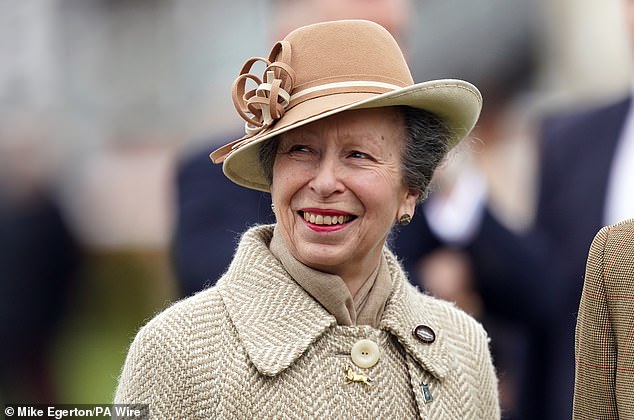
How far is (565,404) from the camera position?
6105 mm

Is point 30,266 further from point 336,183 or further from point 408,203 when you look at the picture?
point 336,183

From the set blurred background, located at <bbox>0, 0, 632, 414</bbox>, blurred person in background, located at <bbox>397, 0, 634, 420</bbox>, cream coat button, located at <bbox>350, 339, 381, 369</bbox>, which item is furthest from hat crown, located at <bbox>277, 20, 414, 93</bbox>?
blurred background, located at <bbox>0, 0, 632, 414</bbox>

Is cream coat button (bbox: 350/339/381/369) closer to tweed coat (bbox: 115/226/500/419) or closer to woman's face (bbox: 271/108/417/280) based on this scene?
tweed coat (bbox: 115/226/500/419)

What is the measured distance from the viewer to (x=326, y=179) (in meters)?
3.96

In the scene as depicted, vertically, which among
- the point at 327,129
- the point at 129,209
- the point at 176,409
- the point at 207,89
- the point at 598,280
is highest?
the point at 327,129

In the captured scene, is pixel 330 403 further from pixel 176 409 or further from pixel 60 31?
pixel 60 31

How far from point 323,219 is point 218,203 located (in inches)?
68.3

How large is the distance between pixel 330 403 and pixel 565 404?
2429 mm

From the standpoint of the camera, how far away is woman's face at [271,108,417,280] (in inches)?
157

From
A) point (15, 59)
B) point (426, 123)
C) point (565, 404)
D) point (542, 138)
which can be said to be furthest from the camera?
point (15, 59)

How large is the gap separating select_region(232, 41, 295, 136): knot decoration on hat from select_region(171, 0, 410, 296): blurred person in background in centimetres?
136

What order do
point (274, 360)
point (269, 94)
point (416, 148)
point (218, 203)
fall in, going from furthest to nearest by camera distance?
point (218, 203)
point (416, 148)
point (269, 94)
point (274, 360)

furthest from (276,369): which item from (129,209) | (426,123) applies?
(129,209)

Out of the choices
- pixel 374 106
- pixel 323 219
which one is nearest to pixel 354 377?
pixel 323 219
